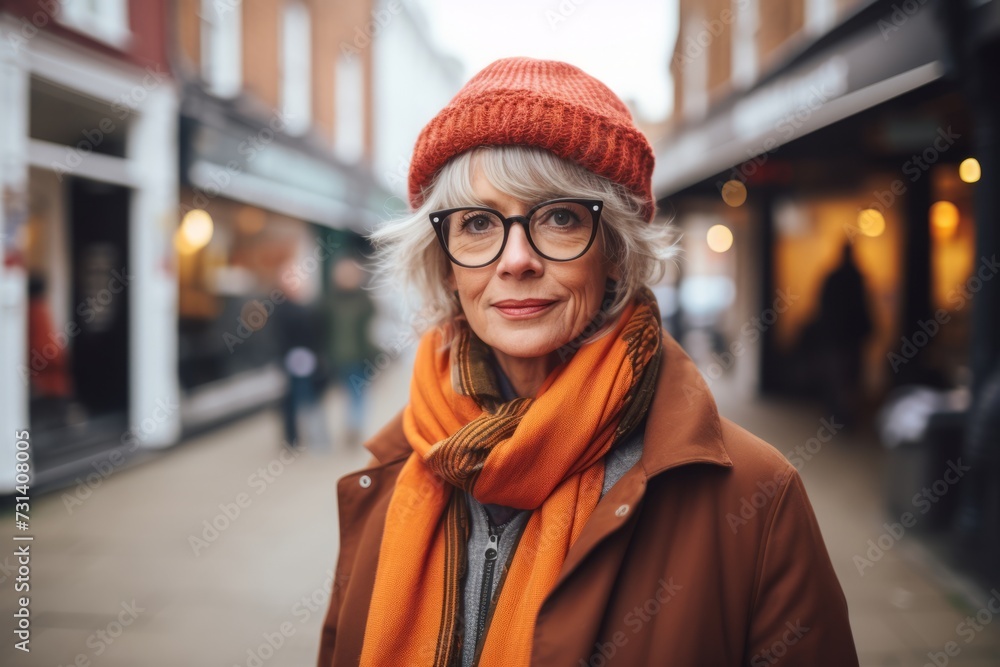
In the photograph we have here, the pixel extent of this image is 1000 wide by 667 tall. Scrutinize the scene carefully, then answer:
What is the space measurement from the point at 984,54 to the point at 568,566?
4.67 meters

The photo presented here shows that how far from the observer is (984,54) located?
172 inches

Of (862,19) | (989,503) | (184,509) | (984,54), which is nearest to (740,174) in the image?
(862,19)

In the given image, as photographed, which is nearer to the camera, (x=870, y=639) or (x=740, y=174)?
(x=870, y=639)

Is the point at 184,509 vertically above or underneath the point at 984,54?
underneath

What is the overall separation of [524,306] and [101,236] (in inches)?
334

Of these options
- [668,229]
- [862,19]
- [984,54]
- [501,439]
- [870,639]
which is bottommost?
[870,639]

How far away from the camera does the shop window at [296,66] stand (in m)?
13.2

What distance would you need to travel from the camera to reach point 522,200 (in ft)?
4.88

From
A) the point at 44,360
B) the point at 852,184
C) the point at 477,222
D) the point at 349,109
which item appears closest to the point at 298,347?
the point at 44,360

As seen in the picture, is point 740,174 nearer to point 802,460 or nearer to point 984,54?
point 802,460

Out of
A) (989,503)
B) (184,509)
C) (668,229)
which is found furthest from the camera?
(184,509)
